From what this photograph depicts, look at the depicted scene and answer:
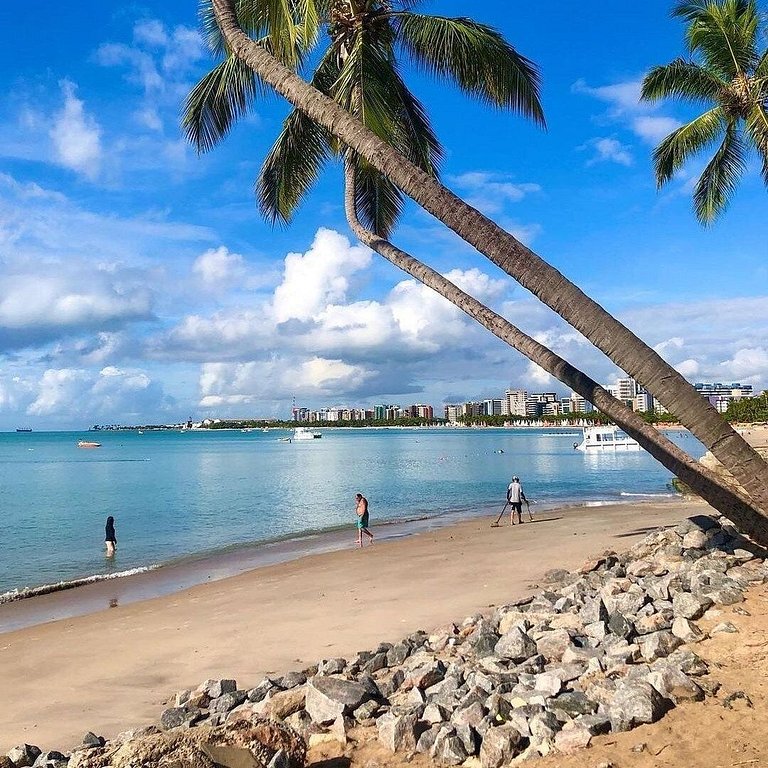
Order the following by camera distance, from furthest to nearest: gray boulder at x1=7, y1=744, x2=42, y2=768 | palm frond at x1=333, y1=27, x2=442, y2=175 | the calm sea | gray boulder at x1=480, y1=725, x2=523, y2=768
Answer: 1. the calm sea
2. palm frond at x1=333, y1=27, x2=442, y2=175
3. gray boulder at x1=7, y1=744, x2=42, y2=768
4. gray boulder at x1=480, y1=725, x2=523, y2=768

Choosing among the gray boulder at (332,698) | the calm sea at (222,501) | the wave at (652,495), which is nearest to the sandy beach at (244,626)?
the gray boulder at (332,698)

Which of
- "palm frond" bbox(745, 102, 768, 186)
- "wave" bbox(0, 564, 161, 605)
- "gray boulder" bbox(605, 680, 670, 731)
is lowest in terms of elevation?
"wave" bbox(0, 564, 161, 605)

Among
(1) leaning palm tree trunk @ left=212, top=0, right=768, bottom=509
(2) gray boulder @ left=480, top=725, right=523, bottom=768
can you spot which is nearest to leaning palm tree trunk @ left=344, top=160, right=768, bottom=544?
(1) leaning palm tree trunk @ left=212, top=0, right=768, bottom=509

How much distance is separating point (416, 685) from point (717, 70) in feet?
68.2

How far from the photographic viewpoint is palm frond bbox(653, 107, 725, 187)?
20242 mm

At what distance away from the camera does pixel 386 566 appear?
52.5 ft

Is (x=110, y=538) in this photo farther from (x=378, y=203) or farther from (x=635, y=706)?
(x=635, y=706)

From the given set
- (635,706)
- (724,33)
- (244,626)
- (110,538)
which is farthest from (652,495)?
(635,706)

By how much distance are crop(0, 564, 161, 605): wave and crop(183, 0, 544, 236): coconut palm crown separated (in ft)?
38.2

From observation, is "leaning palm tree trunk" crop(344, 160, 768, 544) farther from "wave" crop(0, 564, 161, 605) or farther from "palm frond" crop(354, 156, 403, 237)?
"wave" crop(0, 564, 161, 605)

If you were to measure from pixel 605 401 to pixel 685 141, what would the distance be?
1753 cm

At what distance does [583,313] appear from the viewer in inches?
209

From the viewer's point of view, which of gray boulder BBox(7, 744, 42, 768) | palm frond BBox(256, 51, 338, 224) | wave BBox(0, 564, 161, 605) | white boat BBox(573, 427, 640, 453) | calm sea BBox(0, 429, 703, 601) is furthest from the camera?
white boat BBox(573, 427, 640, 453)

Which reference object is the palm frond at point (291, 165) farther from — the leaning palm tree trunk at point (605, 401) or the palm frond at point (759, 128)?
the palm frond at point (759, 128)
